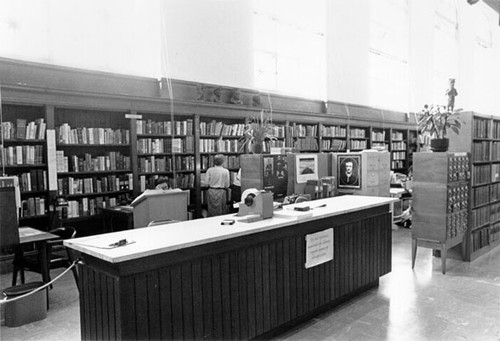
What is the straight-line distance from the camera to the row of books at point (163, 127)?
6.74 meters

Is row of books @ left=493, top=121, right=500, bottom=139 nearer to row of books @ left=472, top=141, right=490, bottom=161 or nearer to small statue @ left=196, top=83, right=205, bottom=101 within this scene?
row of books @ left=472, top=141, right=490, bottom=161

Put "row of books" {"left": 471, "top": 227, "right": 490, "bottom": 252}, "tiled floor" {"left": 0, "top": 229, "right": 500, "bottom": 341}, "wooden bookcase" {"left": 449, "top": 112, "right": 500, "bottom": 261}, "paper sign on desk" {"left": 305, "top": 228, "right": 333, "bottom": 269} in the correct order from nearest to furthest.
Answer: "tiled floor" {"left": 0, "top": 229, "right": 500, "bottom": 341}, "paper sign on desk" {"left": 305, "top": 228, "right": 333, "bottom": 269}, "wooden bookcase" {"left": 449, "top": 112, "right": 500, "bottom": 261}, "row of books" {"left": 471, "top": 227, "right": 490, "bottom": 252}

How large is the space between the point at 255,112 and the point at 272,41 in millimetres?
2082

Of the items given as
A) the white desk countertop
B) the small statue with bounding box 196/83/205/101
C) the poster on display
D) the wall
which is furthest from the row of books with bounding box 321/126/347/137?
the white desk countertop

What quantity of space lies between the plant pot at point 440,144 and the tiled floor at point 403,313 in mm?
1612

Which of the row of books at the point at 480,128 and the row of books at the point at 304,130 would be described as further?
the row of books at the point at 304,130

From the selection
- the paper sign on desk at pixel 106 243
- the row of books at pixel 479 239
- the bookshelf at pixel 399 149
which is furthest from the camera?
the bookshelf at pixel 399 149

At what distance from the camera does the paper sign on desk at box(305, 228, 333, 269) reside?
11.4 ft

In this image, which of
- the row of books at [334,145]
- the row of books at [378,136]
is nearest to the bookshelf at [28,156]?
the row of books at [334,145]

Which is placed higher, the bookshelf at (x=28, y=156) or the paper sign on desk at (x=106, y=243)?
the bookshelf at (x=28, y=156)

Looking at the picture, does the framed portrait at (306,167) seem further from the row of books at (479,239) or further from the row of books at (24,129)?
the row of books at (24,129)

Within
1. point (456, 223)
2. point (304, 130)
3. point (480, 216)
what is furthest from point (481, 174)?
point (304, 130)

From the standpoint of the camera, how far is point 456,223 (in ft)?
17.4

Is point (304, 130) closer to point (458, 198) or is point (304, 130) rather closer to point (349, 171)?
point (349, 171)
